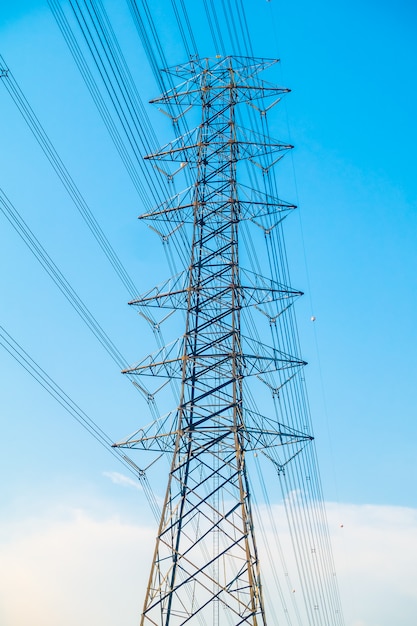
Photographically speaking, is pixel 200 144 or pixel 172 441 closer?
pixel 172 441

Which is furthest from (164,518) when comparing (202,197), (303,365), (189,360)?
(202,197)

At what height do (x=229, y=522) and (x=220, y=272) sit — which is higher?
(x=220, y=272)

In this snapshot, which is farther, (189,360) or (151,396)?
(151,396)

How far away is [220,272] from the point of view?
19.0 metres

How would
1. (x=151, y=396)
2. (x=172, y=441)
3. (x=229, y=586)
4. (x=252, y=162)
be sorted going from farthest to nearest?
(x=252, y=162), (x=151, y=396), (x=172, y=441), (x=229, y=586)

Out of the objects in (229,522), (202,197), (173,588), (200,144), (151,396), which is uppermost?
(200,144)

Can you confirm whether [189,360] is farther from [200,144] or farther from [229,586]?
[200,144]

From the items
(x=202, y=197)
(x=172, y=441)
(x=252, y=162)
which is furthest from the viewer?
(x=252, y=162)

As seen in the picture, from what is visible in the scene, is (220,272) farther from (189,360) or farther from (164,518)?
(164,518)

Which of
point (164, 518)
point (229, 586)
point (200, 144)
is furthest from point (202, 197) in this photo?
point (229, 586)

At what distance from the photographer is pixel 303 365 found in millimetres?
18641

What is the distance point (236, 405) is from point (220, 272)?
4853 mm

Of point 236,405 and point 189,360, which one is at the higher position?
point 189,360

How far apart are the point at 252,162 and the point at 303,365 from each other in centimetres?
865
